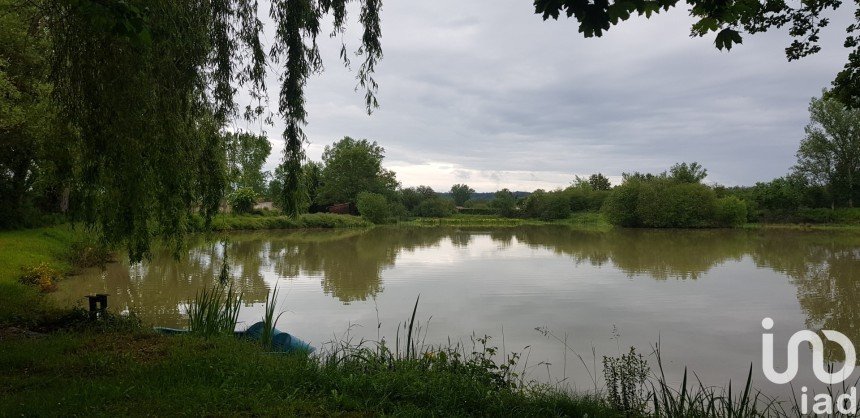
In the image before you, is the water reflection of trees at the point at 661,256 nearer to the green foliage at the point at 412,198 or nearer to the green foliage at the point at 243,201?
the green foliage at the point at 243,201

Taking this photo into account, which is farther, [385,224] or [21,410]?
[385,224]

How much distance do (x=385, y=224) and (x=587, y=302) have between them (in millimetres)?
37486

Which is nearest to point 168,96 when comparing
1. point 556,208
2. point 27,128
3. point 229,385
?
point 229,385

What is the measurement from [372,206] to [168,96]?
4046 centimetres

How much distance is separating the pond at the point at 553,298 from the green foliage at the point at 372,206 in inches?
1015

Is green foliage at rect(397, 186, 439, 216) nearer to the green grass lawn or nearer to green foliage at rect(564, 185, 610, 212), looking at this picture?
green foliage at rect(564, 185, 610, 212)

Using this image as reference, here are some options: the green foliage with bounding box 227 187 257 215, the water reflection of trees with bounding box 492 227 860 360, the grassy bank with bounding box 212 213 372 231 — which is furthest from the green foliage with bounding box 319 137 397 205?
the water reflection of trees with bounding box 492 227 860 360

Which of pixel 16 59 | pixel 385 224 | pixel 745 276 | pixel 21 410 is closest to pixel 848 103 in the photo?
pixel 21 410

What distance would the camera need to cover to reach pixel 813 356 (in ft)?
20.8

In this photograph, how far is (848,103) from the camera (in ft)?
17.1

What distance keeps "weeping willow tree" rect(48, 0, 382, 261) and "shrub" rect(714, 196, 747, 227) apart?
138 feet

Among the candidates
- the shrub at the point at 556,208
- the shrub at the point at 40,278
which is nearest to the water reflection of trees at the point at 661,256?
the shrub at the point at 40,278

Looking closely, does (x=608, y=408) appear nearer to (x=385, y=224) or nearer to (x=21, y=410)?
(x=21, y=410)

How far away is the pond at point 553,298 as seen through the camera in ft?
22.6
